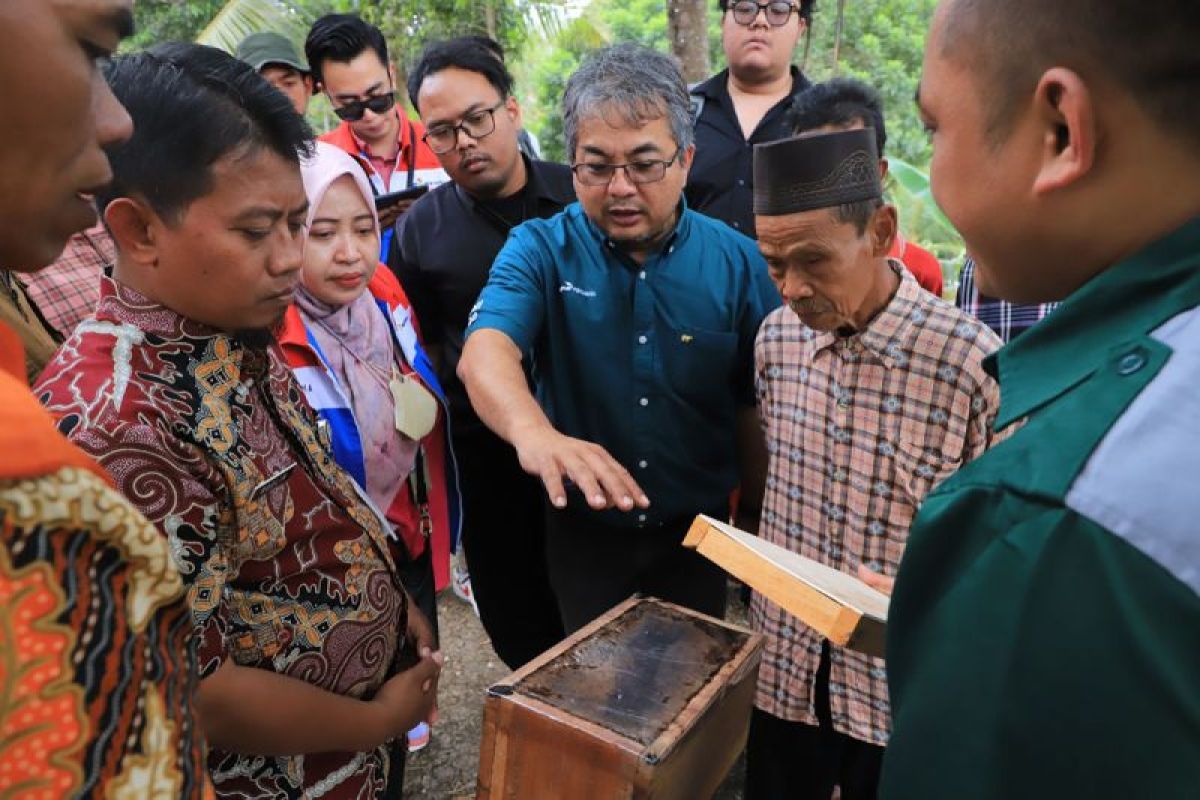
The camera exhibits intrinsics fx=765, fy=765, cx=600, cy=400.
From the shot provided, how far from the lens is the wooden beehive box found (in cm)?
138

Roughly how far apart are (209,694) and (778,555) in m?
1.00

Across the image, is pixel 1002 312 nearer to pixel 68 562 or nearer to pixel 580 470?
pixel 580 470

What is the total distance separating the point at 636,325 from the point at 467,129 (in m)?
1.15

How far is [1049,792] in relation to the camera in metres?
0.67

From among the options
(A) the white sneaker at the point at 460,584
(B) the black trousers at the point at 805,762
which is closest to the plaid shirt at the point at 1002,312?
(B) the black trousers at the point at 805,762

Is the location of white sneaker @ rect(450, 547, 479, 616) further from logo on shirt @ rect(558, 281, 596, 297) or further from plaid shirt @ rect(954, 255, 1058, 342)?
plaid shirt @ rect(954, 255, 1058, 342)

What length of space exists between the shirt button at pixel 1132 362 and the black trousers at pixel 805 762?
1653mm

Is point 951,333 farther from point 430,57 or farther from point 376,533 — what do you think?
point 430,57

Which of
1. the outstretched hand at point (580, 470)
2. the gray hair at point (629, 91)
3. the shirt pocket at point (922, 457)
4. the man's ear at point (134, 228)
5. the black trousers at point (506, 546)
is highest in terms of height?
the gray hair at point (629, 91)

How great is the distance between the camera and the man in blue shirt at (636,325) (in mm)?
2186

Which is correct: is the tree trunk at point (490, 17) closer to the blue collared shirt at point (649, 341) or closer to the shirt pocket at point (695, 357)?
the blue collared shirt at point (649, 341)

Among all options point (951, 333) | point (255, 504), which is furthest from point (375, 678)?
point (951, 333)

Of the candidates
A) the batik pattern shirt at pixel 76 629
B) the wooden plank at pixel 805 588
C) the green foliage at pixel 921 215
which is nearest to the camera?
the batik pattern shirt at pixel 76 629

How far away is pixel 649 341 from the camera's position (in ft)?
7.49
